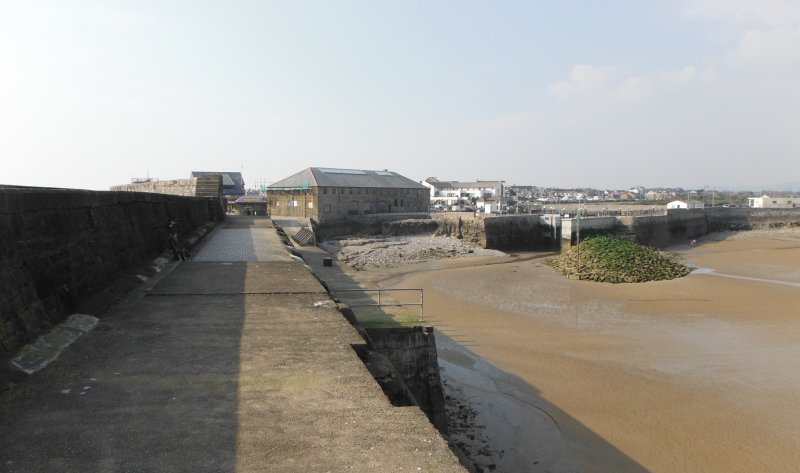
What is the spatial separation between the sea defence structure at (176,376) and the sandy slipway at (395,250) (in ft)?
68.8

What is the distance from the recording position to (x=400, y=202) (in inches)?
1987

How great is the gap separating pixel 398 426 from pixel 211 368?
2339 millimetres

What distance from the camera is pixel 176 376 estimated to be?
4957mm

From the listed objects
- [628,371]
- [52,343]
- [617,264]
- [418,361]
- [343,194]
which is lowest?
[628,371]

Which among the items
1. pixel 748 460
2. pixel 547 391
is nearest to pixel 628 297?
pixel 547 391

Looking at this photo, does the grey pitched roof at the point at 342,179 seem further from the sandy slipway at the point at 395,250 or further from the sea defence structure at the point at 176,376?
the sea defence structure at the point at 176,376

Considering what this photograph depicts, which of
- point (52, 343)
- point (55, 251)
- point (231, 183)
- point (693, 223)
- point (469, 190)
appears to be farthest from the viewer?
point (469, 190)

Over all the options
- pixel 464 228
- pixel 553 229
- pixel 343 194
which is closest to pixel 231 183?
pixel 343 194

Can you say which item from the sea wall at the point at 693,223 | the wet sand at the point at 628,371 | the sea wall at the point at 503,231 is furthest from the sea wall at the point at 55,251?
the sea wall at the point at 693,223

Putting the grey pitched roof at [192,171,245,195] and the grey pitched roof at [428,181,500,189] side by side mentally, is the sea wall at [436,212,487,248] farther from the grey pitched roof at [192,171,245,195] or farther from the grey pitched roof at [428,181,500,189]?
the grey pitched roof at [428,181,500,189]

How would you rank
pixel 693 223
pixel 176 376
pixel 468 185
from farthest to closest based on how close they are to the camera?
pixel 468 185 < pixel 693 223 < pixel 176 376

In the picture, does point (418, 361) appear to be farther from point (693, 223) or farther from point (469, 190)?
point (469, 190)

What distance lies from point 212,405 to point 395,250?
29.5 meters

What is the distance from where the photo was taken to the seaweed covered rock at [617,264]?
2506 centimetres
